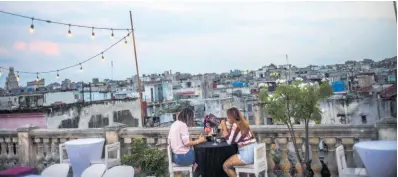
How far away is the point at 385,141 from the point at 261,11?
→ 475 centimetres

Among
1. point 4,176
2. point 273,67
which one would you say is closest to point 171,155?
point 4,176

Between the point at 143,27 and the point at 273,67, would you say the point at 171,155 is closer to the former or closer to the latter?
the point at 143,27

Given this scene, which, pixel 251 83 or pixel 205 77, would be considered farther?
pixel 205 77

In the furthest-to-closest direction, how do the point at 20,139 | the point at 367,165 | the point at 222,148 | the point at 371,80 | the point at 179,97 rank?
1. the point at 179,97
2. the point at 371,80
3. the point at 20,139
4. the point at 222,148
5. the point at 367,165

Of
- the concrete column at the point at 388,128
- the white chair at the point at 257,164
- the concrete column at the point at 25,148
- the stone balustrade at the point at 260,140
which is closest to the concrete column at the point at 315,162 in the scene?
the stone balustrade at the point at 260,140

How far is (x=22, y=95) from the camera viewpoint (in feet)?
63.6

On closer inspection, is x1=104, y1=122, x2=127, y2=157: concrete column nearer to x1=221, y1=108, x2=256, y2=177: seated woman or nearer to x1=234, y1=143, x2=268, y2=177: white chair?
x1=221, y1=108, x2=256, y2=177: seated woman

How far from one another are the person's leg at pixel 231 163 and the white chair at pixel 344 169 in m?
1.15

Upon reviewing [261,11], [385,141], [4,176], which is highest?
[261,11]

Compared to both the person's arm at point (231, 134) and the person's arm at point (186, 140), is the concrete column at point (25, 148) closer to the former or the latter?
the person's arm at point (186, 140)

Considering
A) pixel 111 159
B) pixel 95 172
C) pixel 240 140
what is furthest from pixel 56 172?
pixel 240 140

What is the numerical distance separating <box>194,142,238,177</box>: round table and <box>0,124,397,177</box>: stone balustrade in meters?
0.52

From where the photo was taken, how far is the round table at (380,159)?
12.1ft

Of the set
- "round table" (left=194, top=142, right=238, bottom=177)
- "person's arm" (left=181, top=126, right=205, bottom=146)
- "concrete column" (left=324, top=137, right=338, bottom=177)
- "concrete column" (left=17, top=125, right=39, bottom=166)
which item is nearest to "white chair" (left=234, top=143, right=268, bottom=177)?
"round table" (left=194, top=142, right=238, bottom=177)
